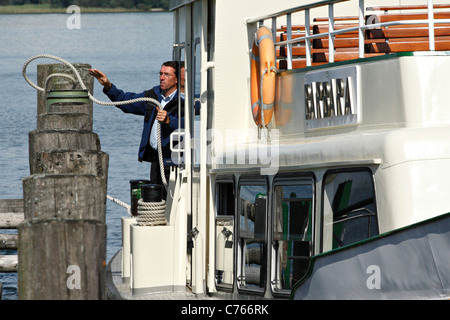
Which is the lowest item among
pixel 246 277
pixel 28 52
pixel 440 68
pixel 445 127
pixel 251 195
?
pixel 246 277

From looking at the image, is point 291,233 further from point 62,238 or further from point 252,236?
point 62,238

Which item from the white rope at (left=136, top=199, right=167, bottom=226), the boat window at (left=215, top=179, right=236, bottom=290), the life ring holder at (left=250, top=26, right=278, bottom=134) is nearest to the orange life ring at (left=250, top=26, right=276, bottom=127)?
the life ring holder at (left=250, top=26, right=278, bottom=134)

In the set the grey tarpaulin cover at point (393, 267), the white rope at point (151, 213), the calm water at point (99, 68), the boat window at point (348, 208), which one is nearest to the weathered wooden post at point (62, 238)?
the grey tarpaulin cover at point (393, 267)

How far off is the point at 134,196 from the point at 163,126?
835mm

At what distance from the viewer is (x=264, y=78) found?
8.30m

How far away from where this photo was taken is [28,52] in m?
44.7

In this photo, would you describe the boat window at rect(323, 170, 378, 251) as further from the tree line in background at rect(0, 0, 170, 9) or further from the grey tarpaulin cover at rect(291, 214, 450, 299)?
the tree line in background at rect(0, 0, 170, 9)

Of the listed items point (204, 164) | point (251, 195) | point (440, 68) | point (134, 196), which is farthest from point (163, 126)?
point (440, 68)

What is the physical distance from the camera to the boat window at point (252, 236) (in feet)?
26.6

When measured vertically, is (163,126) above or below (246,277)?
above

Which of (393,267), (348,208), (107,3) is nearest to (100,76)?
(348,208)

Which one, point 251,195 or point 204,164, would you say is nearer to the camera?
point 251,195

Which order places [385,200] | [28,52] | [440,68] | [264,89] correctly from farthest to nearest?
[28,52] < [264,89] < [440,68] < [385,200]

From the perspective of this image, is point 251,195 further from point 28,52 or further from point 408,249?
point 28,52
